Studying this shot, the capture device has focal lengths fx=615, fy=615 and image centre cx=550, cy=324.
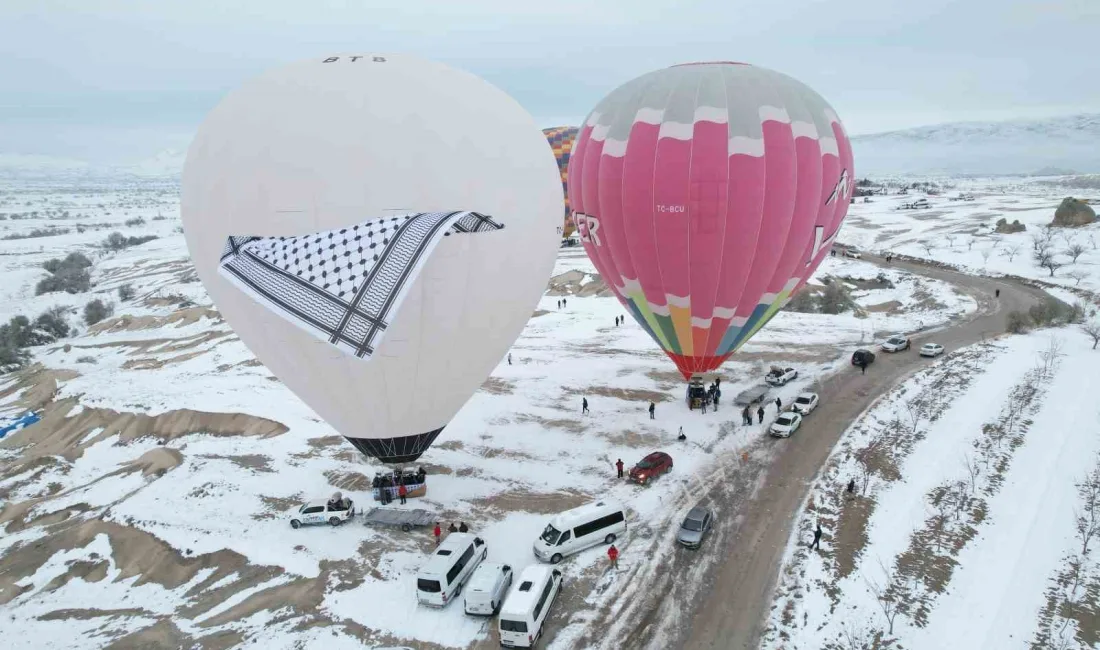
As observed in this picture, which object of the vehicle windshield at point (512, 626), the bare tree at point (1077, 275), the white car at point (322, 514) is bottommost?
the white car at point (322, 514)

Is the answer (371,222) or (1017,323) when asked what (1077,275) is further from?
(371,222)

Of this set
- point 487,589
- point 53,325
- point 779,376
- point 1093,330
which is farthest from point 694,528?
point 53,325

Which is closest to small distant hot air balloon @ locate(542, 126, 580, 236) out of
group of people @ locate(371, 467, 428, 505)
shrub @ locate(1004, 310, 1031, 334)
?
shrub @ locate(1004, 310, 1031, 334)

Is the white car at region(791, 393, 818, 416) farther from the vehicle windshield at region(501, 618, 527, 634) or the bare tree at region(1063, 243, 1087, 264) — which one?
the bare tree at region(1063, 243, 1087, 264)

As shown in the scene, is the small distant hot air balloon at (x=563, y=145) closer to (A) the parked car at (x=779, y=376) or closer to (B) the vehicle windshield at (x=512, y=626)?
(A) the parked car at (x=779, y=376)

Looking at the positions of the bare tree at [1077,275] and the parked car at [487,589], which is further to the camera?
the bare tree at [1077,275]

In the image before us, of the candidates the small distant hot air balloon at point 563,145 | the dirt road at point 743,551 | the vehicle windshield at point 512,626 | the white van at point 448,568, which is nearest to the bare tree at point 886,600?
the dirt road at point 743,551
